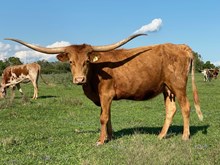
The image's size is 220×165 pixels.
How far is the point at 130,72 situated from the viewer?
31.8ft

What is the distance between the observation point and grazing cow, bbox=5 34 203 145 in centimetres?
932

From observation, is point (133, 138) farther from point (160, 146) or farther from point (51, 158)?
point (51, 158)

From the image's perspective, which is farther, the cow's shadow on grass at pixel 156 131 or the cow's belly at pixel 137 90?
the cow's shadow on grass at pixel 156 131

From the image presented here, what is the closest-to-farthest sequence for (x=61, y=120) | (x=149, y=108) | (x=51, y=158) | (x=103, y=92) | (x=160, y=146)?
(x=51, y=158) → (x=160, y=146) → (x=103, y=92) → (x=61, y=120) → (x=149, y=108)

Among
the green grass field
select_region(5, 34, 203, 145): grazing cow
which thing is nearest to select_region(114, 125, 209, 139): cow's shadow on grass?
the green grass field

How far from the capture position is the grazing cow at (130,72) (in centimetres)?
932

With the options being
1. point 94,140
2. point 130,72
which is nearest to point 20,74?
point 94,140

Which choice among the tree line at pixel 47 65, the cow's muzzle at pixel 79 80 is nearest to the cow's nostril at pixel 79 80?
the cow's muzzle at pixel 79 80

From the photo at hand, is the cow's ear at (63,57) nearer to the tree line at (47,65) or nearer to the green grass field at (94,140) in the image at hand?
the green grass field at (94,140)

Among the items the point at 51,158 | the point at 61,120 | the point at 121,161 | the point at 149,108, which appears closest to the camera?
the point at 121,161

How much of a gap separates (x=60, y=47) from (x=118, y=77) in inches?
65.8

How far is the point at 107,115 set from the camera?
9367mm

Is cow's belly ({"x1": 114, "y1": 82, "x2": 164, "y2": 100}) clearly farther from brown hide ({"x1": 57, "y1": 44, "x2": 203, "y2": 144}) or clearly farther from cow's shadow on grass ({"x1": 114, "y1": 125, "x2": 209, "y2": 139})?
cow's shadow on grass ({"x1": 114, "y1": 125, "x2": 209, "y2": 139})

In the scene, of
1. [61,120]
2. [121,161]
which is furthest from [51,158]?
[61,120]
